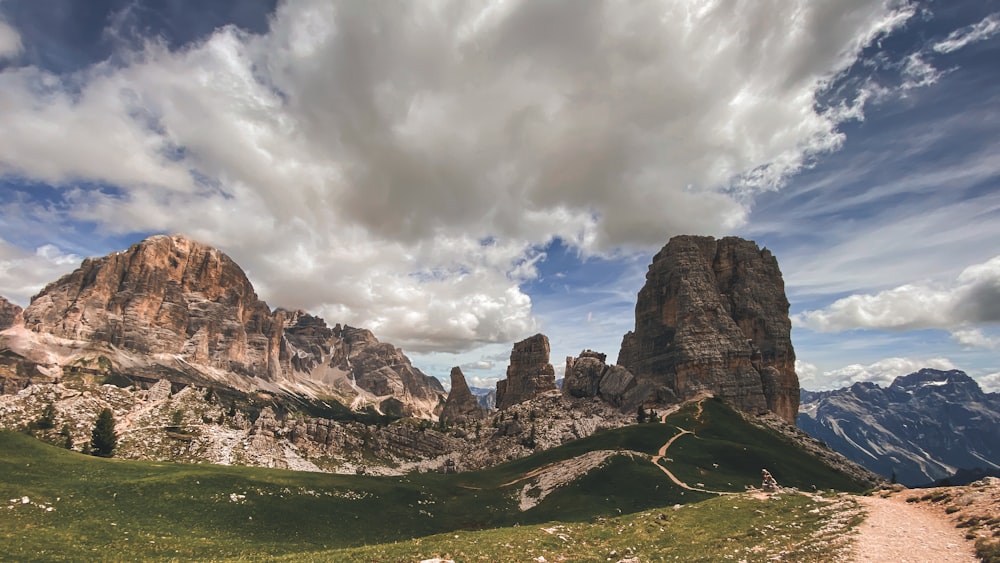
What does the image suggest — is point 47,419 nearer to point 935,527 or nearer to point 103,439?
point 103,439

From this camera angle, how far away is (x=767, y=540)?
2706 centimetres

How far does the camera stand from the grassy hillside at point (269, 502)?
1346 inches

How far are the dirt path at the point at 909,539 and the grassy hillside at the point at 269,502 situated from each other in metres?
19.8

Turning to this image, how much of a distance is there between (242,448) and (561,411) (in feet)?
366

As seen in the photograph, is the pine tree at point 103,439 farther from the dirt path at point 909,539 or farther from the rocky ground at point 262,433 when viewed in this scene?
the dirt path at point 909,539

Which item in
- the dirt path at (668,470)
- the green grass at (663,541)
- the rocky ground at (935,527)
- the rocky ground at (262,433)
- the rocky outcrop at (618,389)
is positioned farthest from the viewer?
the rocky outcrop at (618,389)

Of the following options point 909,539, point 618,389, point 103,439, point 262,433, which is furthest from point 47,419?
point 618,389

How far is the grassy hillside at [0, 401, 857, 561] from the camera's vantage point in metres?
34.2

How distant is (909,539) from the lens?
2411 centimetres

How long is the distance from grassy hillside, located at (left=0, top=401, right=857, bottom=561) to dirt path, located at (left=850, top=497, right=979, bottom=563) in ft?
65.1

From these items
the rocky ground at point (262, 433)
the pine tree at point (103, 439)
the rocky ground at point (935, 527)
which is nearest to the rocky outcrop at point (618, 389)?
the rocky ground at point (262, 433)

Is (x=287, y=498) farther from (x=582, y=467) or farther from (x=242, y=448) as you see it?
(x=242, y=448)

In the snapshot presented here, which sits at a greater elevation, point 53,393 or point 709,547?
point 53,393

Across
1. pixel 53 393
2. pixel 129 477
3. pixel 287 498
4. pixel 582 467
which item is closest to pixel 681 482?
pixel 582 467
